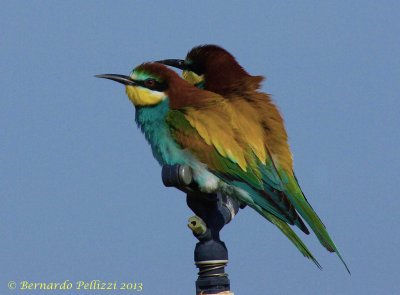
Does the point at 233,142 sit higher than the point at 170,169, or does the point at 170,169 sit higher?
the point at 233,142

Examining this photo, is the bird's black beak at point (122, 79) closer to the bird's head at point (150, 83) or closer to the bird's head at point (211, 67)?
the bird's head at point (150, 83)

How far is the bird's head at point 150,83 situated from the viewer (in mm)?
3838

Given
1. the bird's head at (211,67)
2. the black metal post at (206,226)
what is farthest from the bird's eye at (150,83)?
the black metal post at (206,226)

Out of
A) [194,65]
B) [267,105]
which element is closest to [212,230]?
[267,105]

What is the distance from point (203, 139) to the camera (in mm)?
3709

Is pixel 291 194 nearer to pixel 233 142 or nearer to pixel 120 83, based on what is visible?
pixel 233 142

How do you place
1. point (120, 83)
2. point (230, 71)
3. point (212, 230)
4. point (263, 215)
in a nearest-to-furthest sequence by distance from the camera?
point (212, 230)
point (263, 215)
point (120, 83)
point (230, 71)

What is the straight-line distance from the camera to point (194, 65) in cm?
446

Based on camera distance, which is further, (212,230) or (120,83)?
(120,83)

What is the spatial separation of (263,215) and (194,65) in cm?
119

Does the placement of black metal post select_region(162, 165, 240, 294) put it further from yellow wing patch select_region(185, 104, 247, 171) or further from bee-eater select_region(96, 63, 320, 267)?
yellow wing patch select_region(185, 104, 247, 171)

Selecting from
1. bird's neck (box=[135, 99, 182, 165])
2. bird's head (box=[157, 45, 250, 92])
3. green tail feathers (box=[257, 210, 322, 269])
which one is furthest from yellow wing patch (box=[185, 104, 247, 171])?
bird's head (box=[157, 45, 250, 92])

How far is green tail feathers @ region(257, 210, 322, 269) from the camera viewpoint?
342 cm

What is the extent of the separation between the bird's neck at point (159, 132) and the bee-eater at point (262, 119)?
340 millimetres
